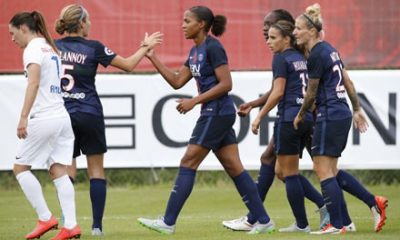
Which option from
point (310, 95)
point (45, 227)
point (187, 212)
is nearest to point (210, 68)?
point (310, 95)

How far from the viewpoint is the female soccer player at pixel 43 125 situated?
8.90 m

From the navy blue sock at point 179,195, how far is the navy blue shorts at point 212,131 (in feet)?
0.89

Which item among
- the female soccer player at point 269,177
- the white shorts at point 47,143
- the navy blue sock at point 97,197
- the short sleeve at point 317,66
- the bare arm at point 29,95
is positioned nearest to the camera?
the bare arm at point 29,95

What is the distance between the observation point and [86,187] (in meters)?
16.3

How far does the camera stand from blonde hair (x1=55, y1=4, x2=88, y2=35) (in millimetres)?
9641

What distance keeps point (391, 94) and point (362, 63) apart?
0.69 meters

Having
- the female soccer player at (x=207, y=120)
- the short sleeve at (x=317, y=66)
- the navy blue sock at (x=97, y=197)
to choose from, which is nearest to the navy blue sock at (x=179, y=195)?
the female soccer player at (x=207, y=120)

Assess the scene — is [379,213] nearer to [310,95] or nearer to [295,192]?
[295,192]

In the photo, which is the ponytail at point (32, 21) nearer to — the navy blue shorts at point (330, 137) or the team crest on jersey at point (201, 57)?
the team crest on jersey at point (201, 57)

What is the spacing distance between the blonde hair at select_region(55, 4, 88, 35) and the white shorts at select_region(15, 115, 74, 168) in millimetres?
950

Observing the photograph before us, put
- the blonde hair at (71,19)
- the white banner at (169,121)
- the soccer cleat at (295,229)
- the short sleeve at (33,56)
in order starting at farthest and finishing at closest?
1. the white banner at (169,121)
2. the soccer cleat at (295,229)
3. the blonde hair at (71,19)
4. the short sleeve at (33,56)

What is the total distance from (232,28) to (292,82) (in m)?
5.79

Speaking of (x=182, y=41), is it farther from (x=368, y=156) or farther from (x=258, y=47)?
(x=368, y=156)

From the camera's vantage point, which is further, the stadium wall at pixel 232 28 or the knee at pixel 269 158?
the stadium wall at pixel 232 28
